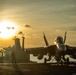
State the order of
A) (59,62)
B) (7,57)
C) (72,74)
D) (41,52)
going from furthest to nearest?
1. (7,57)
2. (41,52)
3. (59,62)
4. (72,74)

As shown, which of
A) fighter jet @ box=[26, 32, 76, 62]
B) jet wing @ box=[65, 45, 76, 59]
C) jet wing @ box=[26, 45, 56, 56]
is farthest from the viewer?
jet wing @ box=[26, 45, 56, 56]

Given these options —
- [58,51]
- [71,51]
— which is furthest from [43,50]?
[58,51]

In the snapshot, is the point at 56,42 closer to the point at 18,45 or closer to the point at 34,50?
the point at 34,50

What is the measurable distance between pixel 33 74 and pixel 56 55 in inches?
720

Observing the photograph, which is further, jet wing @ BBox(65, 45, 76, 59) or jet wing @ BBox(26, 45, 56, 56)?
jet wing @ BBox(26, 45, 56, 56)

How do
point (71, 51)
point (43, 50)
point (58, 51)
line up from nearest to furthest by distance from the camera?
point (58, 51), point (71, 51), point (43, 50)

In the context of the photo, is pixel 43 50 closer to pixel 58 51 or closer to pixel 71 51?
pixel 71 51

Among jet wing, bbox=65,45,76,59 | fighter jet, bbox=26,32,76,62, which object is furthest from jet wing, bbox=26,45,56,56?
jet wing, bbox=65,45,76,59

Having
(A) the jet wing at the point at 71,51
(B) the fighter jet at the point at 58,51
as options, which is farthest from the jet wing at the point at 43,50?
(A) the jet wing at the point at 71,51

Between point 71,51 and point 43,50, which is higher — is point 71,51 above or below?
below

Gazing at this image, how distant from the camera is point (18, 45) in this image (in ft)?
394

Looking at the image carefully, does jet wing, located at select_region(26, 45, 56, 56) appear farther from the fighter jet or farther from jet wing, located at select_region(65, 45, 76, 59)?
jet wing, located at select_region(65, 45, 76, 59)

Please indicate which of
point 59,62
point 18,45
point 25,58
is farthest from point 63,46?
point 18,45

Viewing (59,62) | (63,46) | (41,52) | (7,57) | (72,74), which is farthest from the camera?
(7,57)
